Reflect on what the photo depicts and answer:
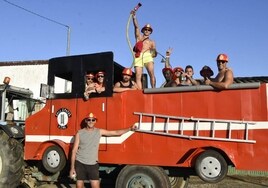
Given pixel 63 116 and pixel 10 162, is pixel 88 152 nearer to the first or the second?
pixel 63 116

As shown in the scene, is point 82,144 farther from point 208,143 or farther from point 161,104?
point 208,143

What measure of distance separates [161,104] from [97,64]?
1543 millimetres

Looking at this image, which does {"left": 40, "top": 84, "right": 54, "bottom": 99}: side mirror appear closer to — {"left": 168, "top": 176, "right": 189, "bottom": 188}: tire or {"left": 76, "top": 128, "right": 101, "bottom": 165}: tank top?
{"left": 76, "top": 128, "right": 101, "bottom": 165}: tank top

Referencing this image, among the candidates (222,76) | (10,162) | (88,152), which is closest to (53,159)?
(88,152)

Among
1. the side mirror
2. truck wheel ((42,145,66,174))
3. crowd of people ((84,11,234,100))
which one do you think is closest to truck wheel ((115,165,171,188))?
truck wheel ((42,145,66,174))

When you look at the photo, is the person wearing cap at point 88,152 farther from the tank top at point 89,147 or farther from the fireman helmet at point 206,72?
the fireman helmet at point 206,72

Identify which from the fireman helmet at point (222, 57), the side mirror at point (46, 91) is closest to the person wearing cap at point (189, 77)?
the fireman helmet at point (222, 57)

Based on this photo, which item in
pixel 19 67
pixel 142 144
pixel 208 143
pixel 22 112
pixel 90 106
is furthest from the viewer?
pixel 19 67

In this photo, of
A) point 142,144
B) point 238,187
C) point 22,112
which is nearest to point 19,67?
point 22,112

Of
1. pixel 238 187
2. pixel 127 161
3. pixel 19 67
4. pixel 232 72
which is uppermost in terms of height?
pixel 19 67

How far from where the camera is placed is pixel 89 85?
7.45m

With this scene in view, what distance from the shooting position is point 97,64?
7.43 meters

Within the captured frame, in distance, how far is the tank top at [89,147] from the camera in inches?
271

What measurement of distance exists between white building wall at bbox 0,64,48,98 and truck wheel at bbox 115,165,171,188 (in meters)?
19.0
